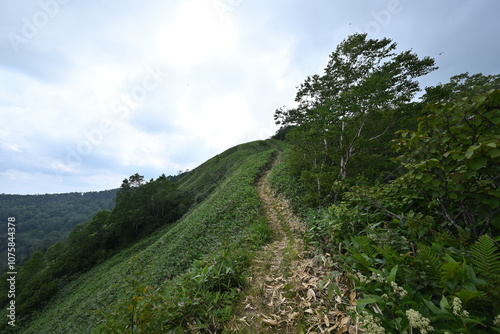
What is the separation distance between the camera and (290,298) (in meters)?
3.30

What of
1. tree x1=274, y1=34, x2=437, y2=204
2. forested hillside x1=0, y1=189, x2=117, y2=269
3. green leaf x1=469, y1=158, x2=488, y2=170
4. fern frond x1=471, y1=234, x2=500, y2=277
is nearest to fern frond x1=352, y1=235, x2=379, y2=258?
fern frond x1=471, y1=234, x2=500, y2=277

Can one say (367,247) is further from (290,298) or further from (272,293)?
(272,293)

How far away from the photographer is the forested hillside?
78.3 m

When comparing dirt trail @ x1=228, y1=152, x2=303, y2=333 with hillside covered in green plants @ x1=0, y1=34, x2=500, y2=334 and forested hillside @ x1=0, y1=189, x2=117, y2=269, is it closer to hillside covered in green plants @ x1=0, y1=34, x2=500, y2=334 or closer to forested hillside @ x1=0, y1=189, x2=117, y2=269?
hillside covered in green plants @ x1=0, y1=34, x2=500, y2=334

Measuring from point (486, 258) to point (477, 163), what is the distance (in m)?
0.99

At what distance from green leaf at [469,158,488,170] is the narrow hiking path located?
2.31 meters

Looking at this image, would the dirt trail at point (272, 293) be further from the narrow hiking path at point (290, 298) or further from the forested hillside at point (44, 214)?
the forested hillside at point (44, 214)

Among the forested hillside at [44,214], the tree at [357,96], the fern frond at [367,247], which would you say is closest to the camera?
Answer: the fern frond at [367,247]

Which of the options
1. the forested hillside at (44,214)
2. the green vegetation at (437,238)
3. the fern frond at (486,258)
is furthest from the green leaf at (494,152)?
the forested hillside at (44,214)

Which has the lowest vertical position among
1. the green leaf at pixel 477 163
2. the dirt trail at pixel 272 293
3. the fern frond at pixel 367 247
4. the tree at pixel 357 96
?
the dirt trail at pixel 272 293

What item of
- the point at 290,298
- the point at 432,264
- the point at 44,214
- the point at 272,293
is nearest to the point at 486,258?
the point at 432,264

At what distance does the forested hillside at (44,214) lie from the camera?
78.3m

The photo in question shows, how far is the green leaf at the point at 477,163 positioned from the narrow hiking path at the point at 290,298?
7.57 feet

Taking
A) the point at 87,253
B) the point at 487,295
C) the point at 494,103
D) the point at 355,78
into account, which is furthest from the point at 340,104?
the point at 87,253
